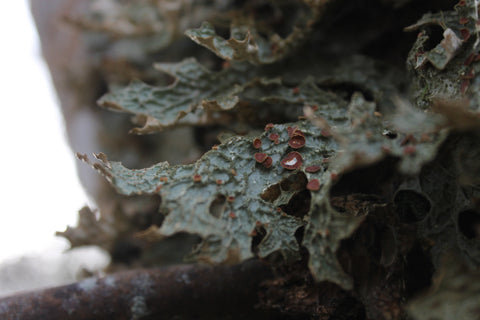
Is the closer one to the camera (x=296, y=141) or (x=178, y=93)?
(x=296, y=141)

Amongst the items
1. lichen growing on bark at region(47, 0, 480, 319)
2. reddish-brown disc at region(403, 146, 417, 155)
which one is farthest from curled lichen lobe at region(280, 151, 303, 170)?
reddish-brown disc at region(403, 146, 417, 155)

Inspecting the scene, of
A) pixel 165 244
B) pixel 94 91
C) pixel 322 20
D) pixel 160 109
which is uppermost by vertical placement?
pixel 94 91

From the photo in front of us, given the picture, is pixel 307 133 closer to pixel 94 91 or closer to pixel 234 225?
pixel 234 225

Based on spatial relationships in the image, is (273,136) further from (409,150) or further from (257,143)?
(409,150)

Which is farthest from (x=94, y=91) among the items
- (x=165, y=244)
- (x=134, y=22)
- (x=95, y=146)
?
(x=165, y=244)

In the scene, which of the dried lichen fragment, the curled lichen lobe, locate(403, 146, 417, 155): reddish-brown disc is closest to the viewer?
locate(403, 146, 417, 155): reddish-brown disc

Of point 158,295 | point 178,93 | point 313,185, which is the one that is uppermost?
point 178,93

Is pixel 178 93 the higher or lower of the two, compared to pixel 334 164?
higher

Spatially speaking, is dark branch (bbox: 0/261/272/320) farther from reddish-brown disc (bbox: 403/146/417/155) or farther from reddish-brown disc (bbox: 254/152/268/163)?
reddish-brown disc (bbox: 403/146/417/155)

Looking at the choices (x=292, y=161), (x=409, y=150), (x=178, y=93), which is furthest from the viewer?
(x=178, y=93)

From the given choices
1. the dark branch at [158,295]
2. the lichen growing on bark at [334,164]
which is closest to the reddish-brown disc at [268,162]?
the lichen growing on bark at [334,164]

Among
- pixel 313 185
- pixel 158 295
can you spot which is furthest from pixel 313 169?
pixel 158 295
